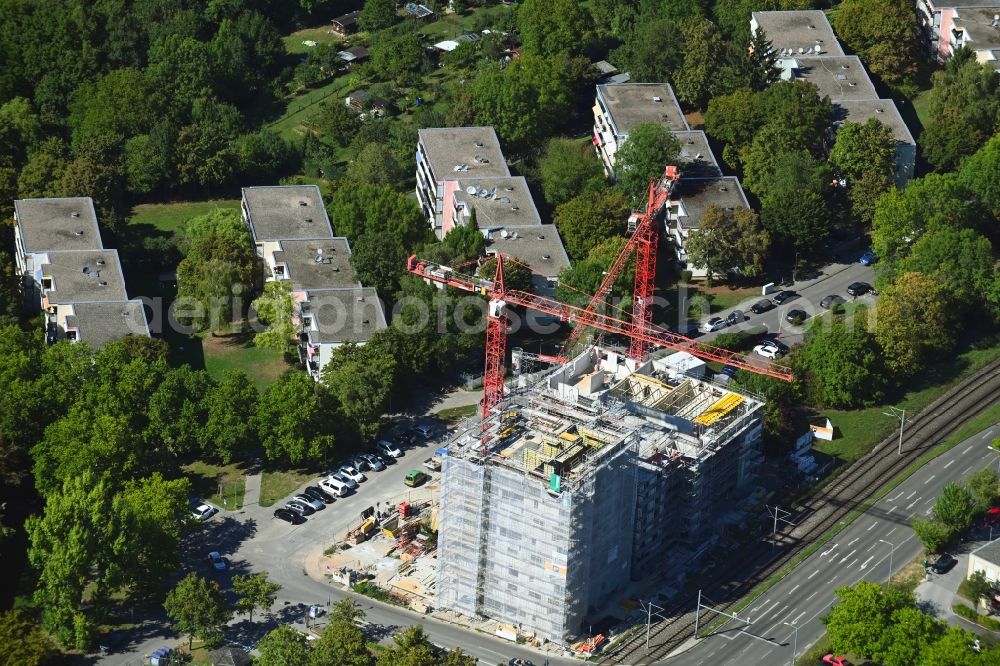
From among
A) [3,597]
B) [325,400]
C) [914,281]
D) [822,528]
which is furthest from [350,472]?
[914,281]

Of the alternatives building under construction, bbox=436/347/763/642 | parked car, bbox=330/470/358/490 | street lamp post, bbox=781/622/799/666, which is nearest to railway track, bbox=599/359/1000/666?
building under construction, bbox=436/347/763/642

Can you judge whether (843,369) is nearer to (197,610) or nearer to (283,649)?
(283,649)

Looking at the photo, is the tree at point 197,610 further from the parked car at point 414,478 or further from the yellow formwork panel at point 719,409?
the yellow formwork panel at point 719,409

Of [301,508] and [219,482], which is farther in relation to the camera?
[219,482]

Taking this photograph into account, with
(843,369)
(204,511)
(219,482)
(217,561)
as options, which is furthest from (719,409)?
Answer: (204,511)

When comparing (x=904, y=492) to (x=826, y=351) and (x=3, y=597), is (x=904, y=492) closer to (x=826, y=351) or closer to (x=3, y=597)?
(x=826, y=351)

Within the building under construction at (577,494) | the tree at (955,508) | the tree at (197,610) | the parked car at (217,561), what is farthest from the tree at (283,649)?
the tree at (955,508)
